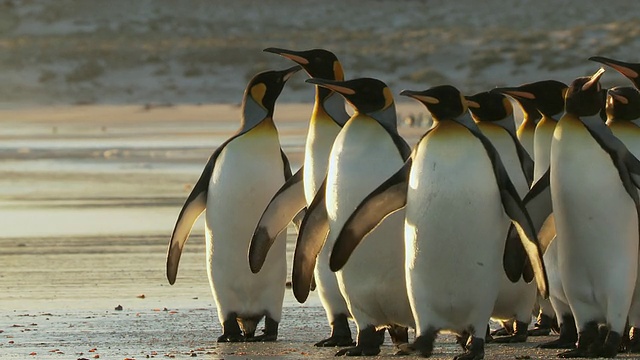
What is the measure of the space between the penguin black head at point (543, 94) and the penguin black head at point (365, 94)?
0.77 metres

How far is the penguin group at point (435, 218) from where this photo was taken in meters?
6.82

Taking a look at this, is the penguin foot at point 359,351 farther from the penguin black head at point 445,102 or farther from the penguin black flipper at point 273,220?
the penguin black head at point 445,102

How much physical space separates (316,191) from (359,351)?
2.87 ft

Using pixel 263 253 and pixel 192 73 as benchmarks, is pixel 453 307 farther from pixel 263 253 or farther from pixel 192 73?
pixel 192 73

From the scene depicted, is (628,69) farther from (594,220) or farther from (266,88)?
(266,88)

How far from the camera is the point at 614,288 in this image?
6.89 meters

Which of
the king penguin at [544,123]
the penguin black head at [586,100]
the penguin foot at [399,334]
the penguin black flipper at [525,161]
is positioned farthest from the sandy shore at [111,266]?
the penguin black head at [586,100]

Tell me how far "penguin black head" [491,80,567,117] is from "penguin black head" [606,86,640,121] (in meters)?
0.33

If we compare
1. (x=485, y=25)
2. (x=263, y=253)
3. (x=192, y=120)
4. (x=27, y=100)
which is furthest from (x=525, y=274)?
(x=485, y=25)

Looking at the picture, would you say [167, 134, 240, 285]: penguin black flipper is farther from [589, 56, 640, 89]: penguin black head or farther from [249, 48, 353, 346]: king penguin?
[589, 56, 640, 89]: penguin black head

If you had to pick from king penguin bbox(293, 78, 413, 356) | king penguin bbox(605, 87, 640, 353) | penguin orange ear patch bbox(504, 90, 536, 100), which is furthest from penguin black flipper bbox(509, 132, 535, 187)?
king penguin bbox(293, 78, 413, 356)

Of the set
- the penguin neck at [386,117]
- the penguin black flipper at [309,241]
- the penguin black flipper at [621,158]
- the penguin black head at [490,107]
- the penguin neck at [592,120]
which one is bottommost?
the penguin black flipper at [309,241]

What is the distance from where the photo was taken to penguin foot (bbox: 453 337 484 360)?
264 inches

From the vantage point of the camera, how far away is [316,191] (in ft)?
25.3
